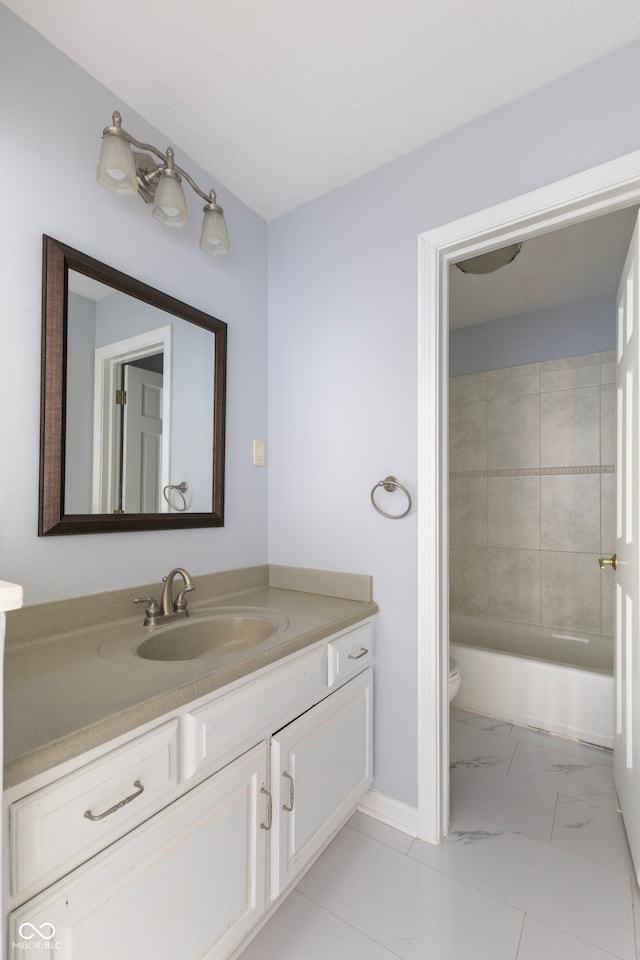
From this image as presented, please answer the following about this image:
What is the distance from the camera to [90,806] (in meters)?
0.75

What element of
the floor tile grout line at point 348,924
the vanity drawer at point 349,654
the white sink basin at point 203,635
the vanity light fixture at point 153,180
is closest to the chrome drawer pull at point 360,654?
the vanity drawer at point 349,654

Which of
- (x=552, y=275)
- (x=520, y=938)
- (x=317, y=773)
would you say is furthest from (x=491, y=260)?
(x=520, y=938)

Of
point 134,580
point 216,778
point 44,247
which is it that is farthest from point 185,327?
point 216,778

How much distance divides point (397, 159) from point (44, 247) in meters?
1.26

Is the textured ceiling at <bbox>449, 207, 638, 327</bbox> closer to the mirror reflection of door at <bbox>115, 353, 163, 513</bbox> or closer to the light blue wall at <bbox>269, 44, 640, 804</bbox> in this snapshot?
the light blue wall at <bbox>269, 44, 640, 804</bbox>

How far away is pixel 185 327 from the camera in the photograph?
163 centimetres

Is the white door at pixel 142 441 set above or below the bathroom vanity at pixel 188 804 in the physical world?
above

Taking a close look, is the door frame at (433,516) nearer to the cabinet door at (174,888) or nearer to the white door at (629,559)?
the white door at (629,559)

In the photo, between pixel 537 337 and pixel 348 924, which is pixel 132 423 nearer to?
pixel 348 924

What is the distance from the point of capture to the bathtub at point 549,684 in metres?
2.19

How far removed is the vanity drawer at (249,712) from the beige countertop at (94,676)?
0.05m

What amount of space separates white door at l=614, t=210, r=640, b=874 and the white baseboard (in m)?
0.68

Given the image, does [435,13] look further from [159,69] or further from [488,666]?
[488,666]

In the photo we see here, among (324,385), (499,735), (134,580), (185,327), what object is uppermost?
(185,327)
